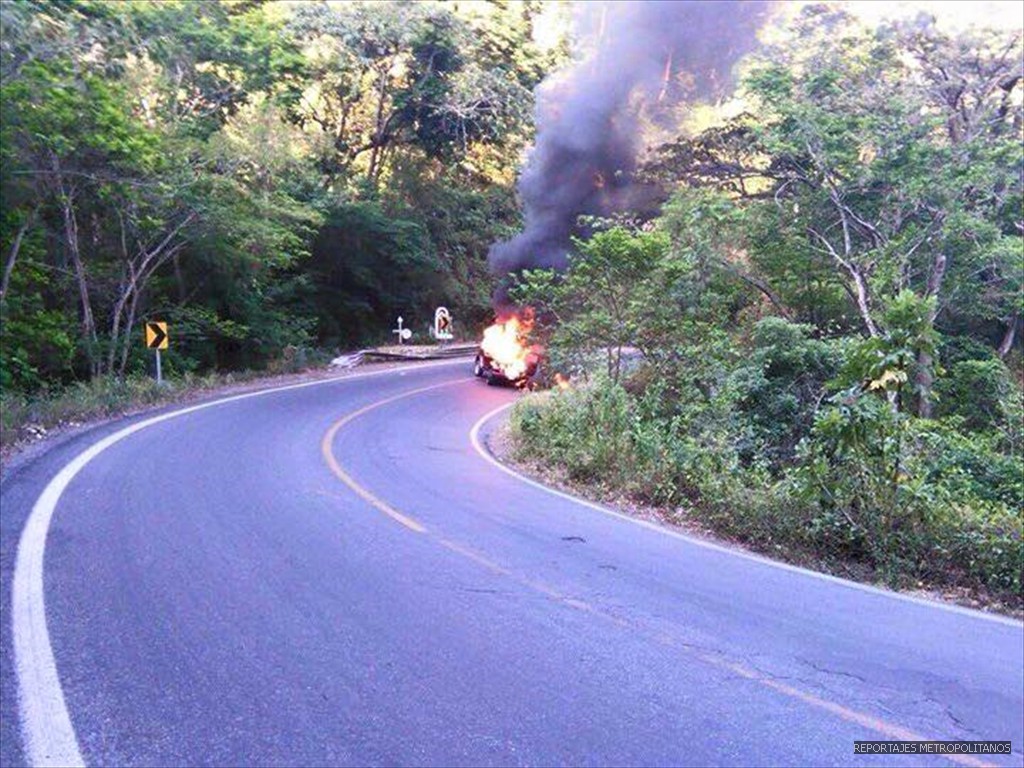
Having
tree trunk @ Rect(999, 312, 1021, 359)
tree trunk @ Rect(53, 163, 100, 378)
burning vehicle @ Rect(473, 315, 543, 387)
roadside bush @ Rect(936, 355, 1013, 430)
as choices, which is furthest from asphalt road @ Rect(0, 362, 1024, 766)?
tree trunk @ Rect(999, 312, 1021, 359)

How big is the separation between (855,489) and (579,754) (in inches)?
219

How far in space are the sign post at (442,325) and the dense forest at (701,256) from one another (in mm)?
7434

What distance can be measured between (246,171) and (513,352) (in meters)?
8.65

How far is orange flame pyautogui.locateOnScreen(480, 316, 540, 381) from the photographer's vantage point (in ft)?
78.6

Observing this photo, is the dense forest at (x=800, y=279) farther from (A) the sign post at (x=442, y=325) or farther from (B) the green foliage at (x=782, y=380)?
(A) the sign post at (x=442, y=325)

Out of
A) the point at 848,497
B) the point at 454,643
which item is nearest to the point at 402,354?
the point at 848,497

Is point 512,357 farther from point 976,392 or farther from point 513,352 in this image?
point 976,392

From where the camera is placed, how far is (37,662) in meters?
4.63

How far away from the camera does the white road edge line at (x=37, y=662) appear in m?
3.77

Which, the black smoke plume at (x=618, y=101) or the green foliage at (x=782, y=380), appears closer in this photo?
the green foliage at (x=782, y=380)

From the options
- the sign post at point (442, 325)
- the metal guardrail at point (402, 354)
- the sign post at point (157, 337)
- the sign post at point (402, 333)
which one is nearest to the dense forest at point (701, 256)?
the sign post at point (157, 337)

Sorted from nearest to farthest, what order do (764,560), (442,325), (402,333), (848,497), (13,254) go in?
(764,560), (848,497), (13,254), (402,333), (442,325)

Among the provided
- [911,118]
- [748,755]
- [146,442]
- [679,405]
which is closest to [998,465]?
[679,405]

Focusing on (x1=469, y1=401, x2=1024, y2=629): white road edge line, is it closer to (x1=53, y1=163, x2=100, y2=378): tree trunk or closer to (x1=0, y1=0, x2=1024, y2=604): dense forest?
(x1=0, y1=0, x2=1024, y2=604): dense forest
